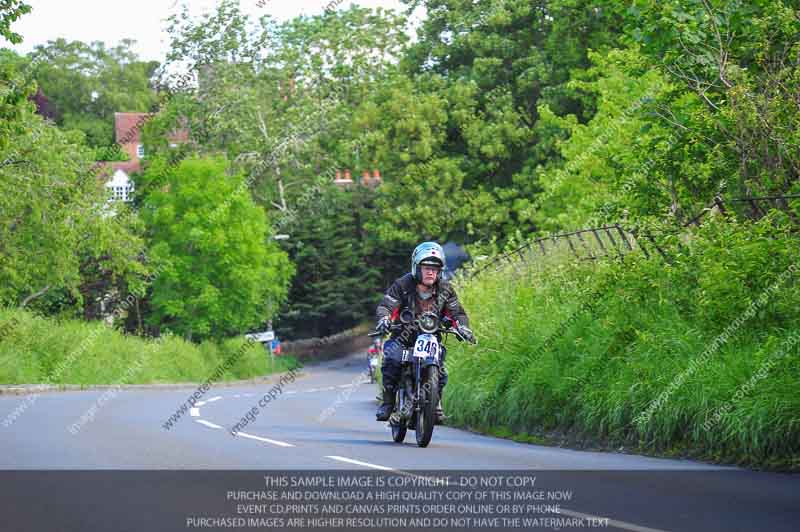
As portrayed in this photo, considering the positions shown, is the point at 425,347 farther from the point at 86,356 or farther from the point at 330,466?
the point at 86,356

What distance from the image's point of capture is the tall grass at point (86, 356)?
41375 mm

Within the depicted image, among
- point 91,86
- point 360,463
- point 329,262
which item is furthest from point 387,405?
point 91,86

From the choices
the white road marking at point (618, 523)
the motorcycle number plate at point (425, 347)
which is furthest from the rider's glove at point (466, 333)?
the white road marking at point (618, 523)

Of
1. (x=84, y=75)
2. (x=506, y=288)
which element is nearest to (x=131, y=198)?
(x=84, y=75)

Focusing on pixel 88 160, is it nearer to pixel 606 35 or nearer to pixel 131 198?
pixel 131 198

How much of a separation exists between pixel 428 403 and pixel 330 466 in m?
2.53

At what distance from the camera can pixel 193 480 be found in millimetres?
11266

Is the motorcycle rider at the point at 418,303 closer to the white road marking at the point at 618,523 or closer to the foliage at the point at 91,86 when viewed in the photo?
the white road marking at the point at 618,523

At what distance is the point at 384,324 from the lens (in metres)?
14.8

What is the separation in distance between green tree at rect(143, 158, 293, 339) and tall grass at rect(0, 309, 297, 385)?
275cm

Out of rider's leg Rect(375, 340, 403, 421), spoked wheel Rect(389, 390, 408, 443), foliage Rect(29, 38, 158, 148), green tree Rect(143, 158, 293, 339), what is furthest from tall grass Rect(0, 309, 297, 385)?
foliage Rect(29, 38, 158, 148)

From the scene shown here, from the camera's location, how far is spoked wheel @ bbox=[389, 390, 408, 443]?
15422mm

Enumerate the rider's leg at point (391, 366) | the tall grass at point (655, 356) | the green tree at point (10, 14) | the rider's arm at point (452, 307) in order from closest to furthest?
the tall grass at point (655, 356), the rider's arm at point (452, 307), the rider's leg at point (391, 366), the green tree at point (10, 14)

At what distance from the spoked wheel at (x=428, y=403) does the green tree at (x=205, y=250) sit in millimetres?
42189
